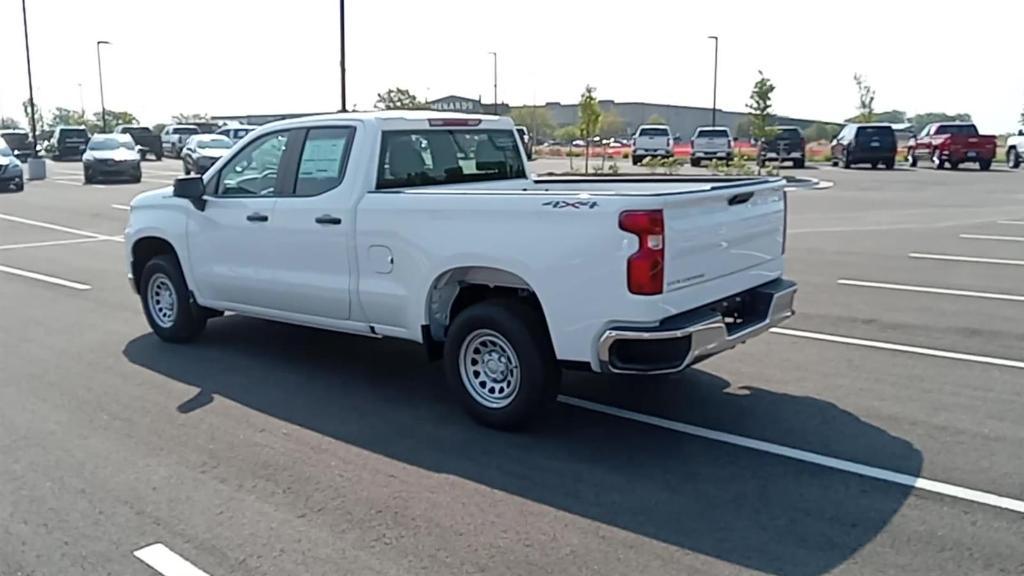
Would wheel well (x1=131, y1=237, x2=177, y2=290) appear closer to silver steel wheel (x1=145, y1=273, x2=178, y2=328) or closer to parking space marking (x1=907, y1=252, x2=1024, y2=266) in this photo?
silver steel wheel (x1=145, y1=273, x2=178, y2=328)

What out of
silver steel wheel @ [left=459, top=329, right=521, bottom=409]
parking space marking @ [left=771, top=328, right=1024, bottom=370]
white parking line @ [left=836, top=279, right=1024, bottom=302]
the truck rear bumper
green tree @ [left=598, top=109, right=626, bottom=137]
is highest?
green tree @ [left=598, top=109, right=626, bottom=137]

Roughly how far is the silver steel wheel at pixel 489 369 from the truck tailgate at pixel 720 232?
1162 millimetres

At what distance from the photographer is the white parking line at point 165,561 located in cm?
387

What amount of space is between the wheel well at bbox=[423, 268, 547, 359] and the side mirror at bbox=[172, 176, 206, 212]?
259cm

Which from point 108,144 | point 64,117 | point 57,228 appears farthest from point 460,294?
point 64,117

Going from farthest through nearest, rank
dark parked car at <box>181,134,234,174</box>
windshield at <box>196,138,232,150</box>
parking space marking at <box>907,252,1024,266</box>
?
windshield at <box>196,138,232,150</box> < dark parked car at <box>181,134,234,174</box> < parking space marking at <box>907,252,1024,266</box>

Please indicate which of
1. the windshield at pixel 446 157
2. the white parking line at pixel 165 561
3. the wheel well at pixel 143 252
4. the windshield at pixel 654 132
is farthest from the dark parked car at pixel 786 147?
the white parking line at pixel 165 561

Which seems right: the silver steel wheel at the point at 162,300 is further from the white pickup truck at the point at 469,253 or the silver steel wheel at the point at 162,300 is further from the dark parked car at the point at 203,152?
the dark parked car at the point at 203,152

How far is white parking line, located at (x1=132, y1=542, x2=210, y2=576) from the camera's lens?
387 cm

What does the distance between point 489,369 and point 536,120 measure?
82905mm

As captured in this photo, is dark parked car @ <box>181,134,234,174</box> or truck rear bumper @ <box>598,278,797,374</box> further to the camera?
dark parked car @ <box>181,134,234,174</box>

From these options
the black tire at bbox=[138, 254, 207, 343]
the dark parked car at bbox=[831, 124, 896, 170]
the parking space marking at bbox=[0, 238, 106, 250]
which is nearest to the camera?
the black tire at bbox=[138, 254, 207, 343]

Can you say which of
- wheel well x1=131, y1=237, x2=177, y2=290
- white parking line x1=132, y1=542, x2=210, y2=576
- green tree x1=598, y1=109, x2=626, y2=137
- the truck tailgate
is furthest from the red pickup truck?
green tree x1=598, y1=109, x2=626, y2=137

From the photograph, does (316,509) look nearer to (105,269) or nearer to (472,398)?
(472,398)
